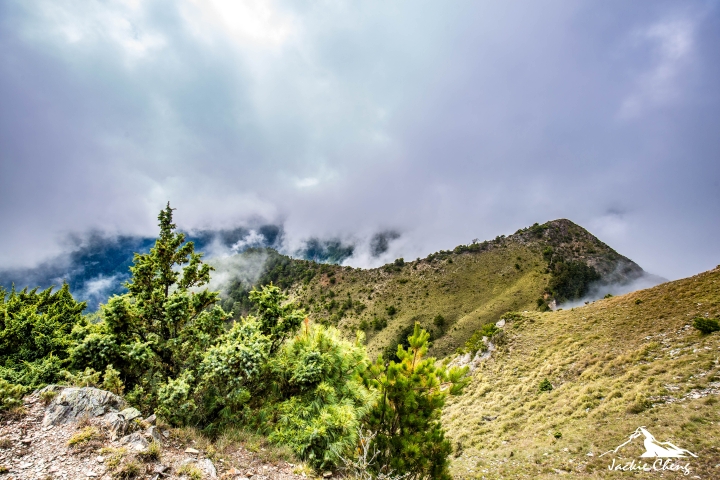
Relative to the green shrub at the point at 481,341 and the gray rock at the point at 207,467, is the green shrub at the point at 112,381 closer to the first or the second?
the gray rock at the point at 207,467

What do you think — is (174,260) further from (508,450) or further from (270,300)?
(508,450)

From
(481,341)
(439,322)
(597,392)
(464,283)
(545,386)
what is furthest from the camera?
(464,283)

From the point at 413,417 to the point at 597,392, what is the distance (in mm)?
19140

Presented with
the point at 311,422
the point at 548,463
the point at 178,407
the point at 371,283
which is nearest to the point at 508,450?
the point at 548,463

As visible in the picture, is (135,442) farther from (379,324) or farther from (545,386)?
(379,324)

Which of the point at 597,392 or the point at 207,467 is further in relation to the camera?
the point at 597,392

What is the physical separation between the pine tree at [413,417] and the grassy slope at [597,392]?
894 centimetres

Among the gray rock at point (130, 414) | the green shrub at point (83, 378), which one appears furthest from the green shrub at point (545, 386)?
the green shrub at point (83, 378)

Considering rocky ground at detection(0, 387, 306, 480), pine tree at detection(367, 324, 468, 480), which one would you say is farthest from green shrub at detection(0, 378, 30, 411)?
pine tree at detection(367, 324, 468, 480)

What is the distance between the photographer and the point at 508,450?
58.1 feet

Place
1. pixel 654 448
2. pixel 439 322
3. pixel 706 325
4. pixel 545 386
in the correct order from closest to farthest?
pixel 654 448 < pixel 706 325 < pixel 545 386 < pixel 439 322

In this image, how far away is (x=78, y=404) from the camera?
7320mm

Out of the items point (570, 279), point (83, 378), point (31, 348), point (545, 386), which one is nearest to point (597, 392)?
point (545, 386)

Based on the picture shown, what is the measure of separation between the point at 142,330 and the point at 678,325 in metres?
36.6
